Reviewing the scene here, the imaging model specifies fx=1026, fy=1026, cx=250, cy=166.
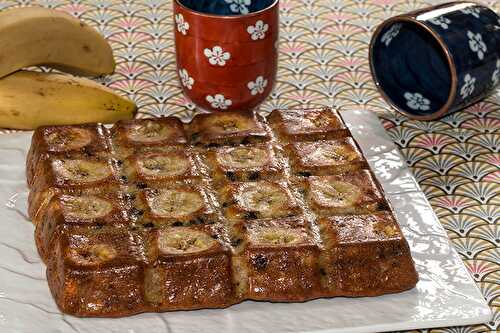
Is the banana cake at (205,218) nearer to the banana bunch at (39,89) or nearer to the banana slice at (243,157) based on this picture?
the banana slice at (243,157)

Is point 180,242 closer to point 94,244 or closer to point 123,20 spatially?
point 94,244

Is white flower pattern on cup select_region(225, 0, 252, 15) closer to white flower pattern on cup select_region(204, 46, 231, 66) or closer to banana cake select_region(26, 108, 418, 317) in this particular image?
white flower pattern on cup select_region(204, 46, 231, 66)

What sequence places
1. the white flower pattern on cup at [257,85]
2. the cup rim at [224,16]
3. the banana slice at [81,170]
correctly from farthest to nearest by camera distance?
the white flower pattern on cup at [257,85], the cup rim at [224,16], the banana slice at [81,170]

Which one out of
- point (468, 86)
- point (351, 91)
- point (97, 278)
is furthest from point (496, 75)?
point (97, 278)

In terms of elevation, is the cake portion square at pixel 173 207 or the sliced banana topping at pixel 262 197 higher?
the sliced banana topping at pixel 262 197

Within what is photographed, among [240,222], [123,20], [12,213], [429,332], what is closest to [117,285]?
[240,222]

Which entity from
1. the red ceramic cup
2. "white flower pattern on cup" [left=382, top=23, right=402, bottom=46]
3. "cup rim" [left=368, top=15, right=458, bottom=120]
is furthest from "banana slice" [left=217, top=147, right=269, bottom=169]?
"white flower pattern on cup" [left=382, top=23, right=402, bottom=46]

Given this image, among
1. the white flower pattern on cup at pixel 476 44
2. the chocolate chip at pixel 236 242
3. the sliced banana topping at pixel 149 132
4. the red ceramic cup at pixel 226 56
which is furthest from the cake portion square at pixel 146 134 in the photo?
the white flower pattern on cup at pixel 476 44

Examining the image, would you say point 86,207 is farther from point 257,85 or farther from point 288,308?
point 257,85
